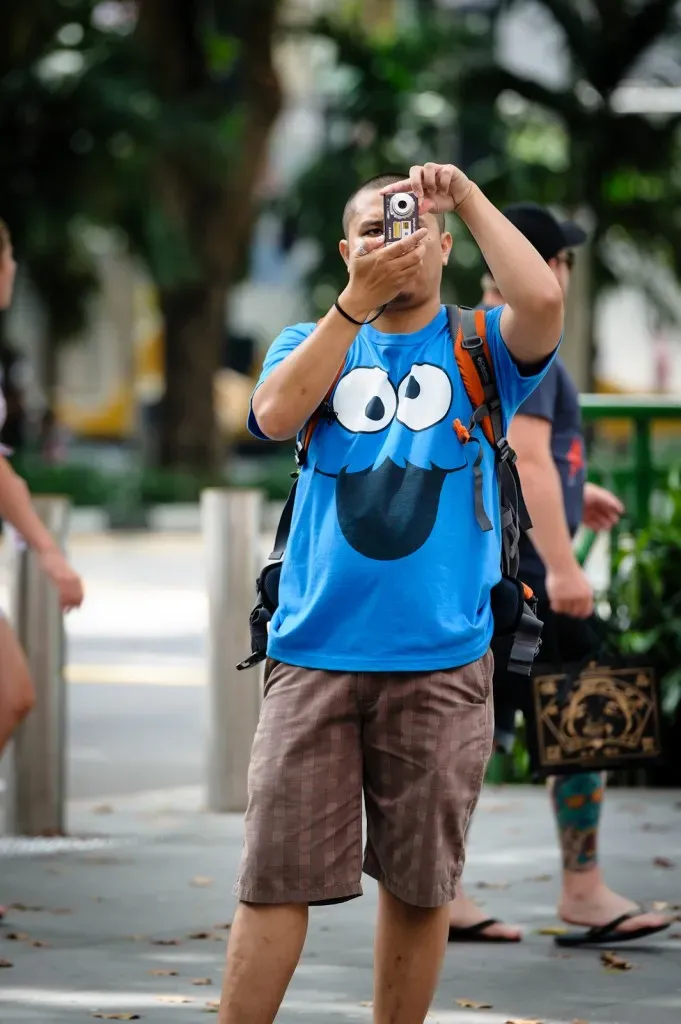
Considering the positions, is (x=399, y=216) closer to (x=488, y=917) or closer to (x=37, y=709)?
(x=488, y=917)

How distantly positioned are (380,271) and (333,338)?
146 millimetres

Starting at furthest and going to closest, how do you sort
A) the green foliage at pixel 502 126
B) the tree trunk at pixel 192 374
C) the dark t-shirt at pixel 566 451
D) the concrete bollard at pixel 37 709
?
the green foliage at pixel 502 126 < the tree trunk at pixel 192 374 < the concrete bollard at pixel 37 709 < the dark t-shirt at pixel 566 451

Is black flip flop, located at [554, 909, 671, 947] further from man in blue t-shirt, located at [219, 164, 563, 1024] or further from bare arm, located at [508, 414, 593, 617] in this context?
man in blue t-shirt, located at [219, 164, 563, 1024]

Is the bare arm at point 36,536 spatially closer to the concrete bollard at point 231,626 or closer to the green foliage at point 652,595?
the concrete bollard at point 231,626

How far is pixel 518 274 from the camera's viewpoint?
3.72 m

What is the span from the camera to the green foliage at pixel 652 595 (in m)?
7.72

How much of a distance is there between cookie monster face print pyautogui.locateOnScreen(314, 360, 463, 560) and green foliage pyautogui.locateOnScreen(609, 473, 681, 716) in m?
4.08

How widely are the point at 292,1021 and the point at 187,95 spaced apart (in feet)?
84.5

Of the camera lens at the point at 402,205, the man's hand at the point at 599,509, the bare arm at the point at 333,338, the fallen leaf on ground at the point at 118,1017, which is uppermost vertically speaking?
the camera lens at the point at 402,205

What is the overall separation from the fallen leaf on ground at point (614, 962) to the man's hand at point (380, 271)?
221cm

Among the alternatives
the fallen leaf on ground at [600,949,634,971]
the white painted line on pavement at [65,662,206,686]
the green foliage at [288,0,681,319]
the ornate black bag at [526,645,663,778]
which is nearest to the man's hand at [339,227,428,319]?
the ornate black bag at [526,645,663,778]

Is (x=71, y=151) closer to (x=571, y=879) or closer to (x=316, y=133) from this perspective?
(x=571, y=879)

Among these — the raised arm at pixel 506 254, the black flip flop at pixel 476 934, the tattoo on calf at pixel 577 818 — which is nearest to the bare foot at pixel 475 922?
the black flip flop at pixel 476 934

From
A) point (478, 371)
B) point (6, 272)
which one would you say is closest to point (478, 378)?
point (478, 371)
